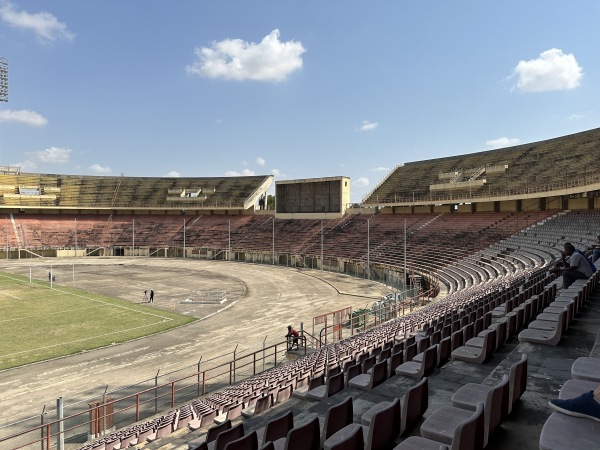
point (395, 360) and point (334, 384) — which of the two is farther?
point (395, 360)

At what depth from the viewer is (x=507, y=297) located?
13641 mm

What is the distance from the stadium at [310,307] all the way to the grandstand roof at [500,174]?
1.04ft

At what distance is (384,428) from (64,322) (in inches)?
1163

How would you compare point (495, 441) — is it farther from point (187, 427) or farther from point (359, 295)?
point (359, 295)

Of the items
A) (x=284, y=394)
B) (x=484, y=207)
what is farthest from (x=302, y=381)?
(x=484, y=207)

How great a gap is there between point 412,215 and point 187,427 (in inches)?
2147

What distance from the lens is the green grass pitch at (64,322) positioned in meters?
22.3

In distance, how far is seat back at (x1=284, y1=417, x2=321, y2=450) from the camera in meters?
4.58

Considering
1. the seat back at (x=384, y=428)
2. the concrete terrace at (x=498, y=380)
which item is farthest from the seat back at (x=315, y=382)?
the seat back at (x=384, y=428)

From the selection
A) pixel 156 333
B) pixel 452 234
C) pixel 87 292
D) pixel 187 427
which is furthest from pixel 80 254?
pixel 187 427

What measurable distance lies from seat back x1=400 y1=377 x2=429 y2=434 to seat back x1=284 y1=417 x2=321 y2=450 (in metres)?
1.08

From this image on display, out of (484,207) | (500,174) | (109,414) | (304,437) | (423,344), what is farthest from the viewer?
(484,207)

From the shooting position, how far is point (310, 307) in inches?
1293

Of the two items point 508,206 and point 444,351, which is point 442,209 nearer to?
point 508,206
